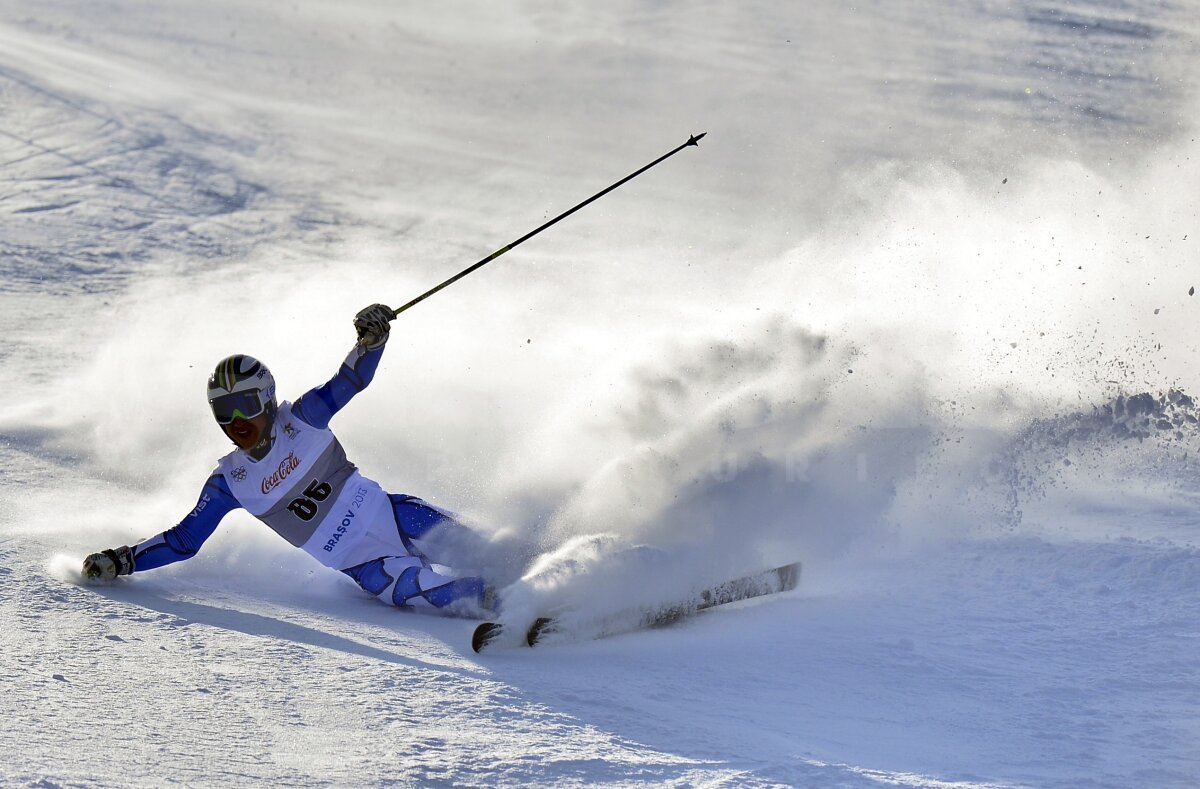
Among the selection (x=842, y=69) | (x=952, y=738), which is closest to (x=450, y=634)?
(x=952, y=738)

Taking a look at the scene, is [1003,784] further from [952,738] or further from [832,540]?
[832,540]

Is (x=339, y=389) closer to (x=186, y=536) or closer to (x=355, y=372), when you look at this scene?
(x=355, y=372)

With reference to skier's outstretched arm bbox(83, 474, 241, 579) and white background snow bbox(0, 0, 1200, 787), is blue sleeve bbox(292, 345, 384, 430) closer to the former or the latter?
skier's outstretched arm bbox(83, 474, 241, 579)

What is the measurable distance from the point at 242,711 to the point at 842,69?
22066mm

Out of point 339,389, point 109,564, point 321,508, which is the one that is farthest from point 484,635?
point 109,564

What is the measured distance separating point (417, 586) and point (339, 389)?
2.92 ft

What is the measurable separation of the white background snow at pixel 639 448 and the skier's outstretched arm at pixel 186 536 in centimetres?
14

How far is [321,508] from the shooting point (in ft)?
17.1

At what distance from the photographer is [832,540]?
5809 mm

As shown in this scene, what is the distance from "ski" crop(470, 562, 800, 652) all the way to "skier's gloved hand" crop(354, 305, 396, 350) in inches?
50.2

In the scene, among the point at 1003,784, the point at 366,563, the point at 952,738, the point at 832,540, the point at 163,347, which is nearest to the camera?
the point at 1003,784

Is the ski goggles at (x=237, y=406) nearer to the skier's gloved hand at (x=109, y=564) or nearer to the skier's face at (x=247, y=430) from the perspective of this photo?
the skier's face at (x=247, y=430)

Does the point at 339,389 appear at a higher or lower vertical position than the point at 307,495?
higher

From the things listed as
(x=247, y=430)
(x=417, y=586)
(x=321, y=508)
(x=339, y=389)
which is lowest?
(x=417, y=586)
